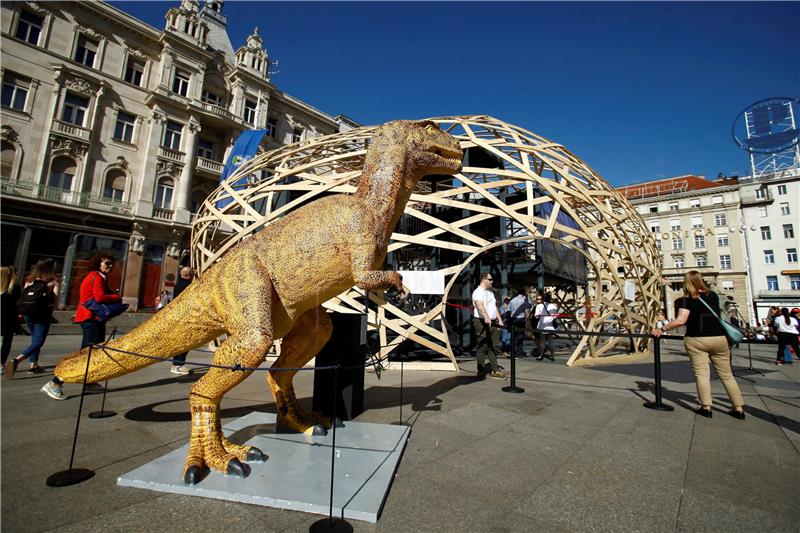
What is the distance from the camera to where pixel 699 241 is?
40781 mm

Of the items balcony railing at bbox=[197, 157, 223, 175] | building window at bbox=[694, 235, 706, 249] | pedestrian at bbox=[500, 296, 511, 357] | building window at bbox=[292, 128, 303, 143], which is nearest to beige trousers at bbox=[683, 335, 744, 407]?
pedestrian at bbox=[500, 296, 511, 357]

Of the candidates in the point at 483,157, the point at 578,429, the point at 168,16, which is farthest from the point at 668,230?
the point at 168,16

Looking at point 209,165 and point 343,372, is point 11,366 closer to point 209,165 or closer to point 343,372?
point 343,372

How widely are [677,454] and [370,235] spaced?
125 inches

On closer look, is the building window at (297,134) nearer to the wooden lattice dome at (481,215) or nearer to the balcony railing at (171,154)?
the balcony railing at (171,154)

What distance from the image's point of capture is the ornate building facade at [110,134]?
17.6m

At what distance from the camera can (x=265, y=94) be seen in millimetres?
27656

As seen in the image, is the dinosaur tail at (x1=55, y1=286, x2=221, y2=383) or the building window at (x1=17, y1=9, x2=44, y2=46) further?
the building window at (x1=17, y1=9, x2=44, y2=46)

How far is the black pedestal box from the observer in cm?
379

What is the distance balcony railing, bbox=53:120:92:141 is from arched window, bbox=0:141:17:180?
2.09 meters

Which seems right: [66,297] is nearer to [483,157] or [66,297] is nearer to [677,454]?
[483,157]

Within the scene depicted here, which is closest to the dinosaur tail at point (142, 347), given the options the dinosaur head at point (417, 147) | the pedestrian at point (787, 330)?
the dinosaur head at point (417, 147)

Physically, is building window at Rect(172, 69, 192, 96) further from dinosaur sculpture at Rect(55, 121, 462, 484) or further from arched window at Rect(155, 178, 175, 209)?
dinosaur sculpture at Rect(55, 121, 462, 484)

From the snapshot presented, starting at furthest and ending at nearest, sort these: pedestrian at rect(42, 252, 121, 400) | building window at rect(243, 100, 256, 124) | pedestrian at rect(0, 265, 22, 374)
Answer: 1. building window at rect(243, 100, 256, 124)
2. pedestrian at rect(0, 265, 22, 374)
3. pedestrian at rect(42, 252, 121, 400)
